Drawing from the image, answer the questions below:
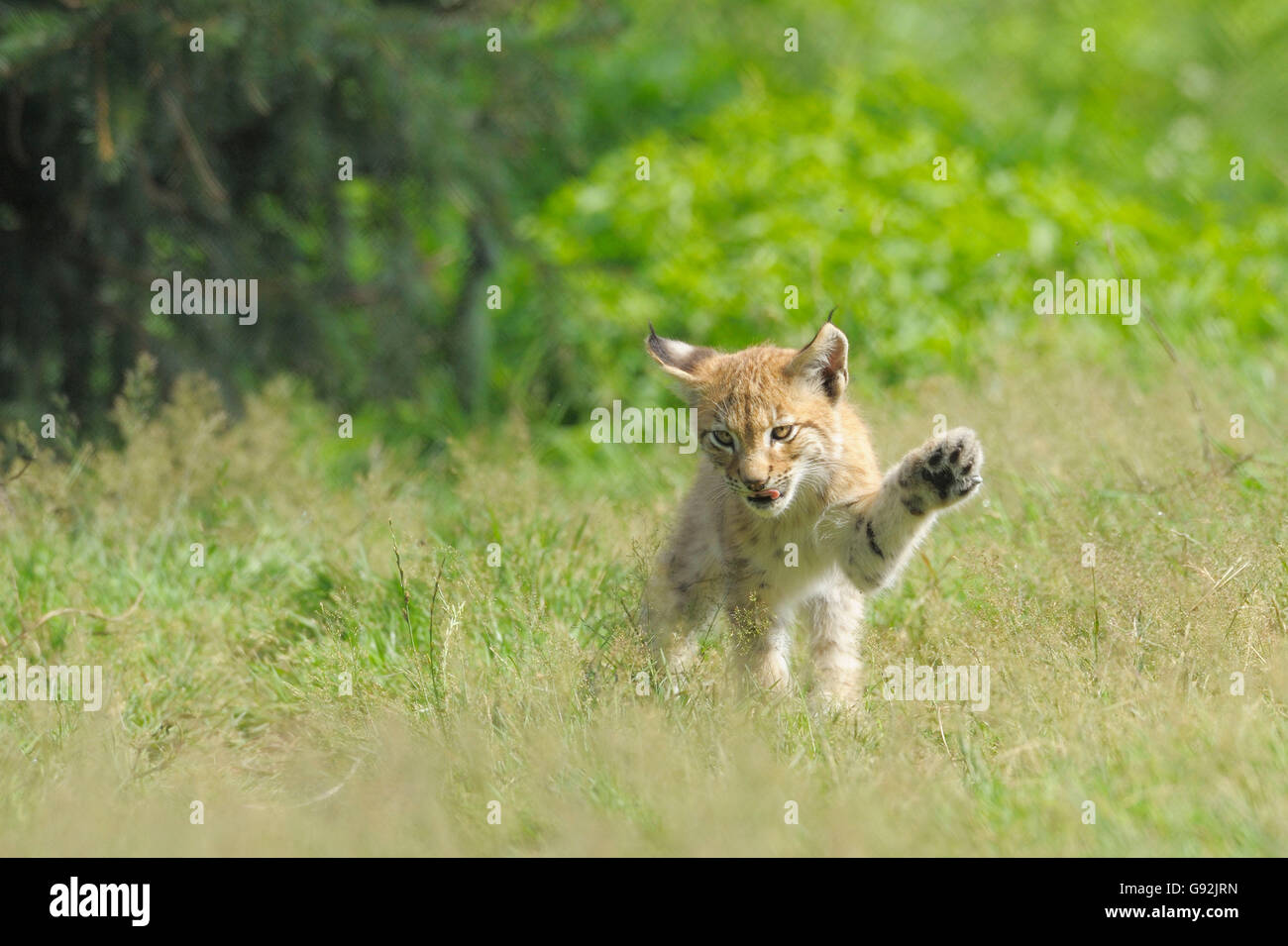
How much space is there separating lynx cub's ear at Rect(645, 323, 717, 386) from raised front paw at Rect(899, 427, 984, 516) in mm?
835

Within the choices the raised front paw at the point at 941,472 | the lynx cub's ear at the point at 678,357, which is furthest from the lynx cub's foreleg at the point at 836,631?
the lynx cub's ear at the point at 678,357

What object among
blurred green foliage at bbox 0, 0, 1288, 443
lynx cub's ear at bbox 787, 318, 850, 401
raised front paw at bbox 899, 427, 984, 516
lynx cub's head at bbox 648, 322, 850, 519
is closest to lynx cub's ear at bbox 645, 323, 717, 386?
lynx cub's head at bbox 648, 322, 850, 519

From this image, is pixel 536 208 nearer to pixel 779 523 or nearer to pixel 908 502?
pixel 779 523

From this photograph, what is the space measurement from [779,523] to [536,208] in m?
5.68

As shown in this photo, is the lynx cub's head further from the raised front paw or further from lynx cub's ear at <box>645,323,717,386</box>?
the raised front paw

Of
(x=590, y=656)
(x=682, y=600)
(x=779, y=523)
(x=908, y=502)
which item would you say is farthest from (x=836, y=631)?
(x=590, y=656)

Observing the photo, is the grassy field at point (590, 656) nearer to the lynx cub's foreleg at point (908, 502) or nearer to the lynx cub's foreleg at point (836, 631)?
the lynx cub's foreleg at point (836, 631)

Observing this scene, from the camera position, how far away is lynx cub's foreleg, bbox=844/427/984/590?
13.1 ft

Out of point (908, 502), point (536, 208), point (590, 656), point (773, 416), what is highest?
point (536, 208)

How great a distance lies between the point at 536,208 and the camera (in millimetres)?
9797

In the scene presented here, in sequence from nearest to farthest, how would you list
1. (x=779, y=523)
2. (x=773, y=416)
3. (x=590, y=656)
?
(x=590, y=656) → (x=773, y=416) → (x=779, y=523)

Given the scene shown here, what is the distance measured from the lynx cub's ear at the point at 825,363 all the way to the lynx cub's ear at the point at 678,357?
352mm

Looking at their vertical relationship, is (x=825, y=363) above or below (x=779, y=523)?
above
